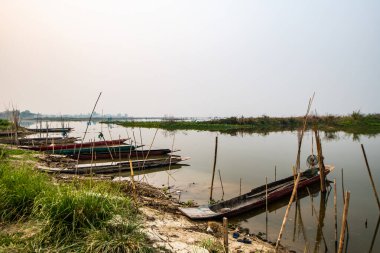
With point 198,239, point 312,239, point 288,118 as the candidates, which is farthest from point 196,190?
point 288,118

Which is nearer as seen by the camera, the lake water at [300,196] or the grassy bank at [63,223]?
the grassy bank at [63,223]

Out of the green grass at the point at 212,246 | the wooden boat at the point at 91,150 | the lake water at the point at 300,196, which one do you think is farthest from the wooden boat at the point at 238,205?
the wooden boat at the point at 91,150

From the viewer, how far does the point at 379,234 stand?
7125mm

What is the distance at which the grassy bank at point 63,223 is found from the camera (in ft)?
11.7

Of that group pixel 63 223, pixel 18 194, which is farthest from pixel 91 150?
pixel 63 223

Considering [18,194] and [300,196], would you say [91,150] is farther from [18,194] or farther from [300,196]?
[18,194]

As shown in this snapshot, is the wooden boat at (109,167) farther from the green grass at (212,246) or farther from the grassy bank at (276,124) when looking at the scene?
the grassy bank at (276,124)

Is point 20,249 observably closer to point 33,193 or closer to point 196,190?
point 33,193

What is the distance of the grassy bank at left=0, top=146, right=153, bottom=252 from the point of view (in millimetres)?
3557

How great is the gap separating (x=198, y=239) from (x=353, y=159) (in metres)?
17.0

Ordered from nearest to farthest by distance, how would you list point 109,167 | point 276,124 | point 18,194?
point 18,194 < point 109,167 < point 276,124

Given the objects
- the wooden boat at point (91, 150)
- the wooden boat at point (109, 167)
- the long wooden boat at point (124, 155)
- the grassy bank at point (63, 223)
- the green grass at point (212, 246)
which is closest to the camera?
the grassy bank at point (63, 223)

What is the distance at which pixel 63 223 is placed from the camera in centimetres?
388

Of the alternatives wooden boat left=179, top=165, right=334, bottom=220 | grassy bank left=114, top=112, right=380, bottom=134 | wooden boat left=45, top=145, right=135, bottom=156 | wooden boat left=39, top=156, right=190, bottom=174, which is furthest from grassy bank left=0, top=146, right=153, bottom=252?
grassy bank left=114, top=112, right=380, bottom=134
